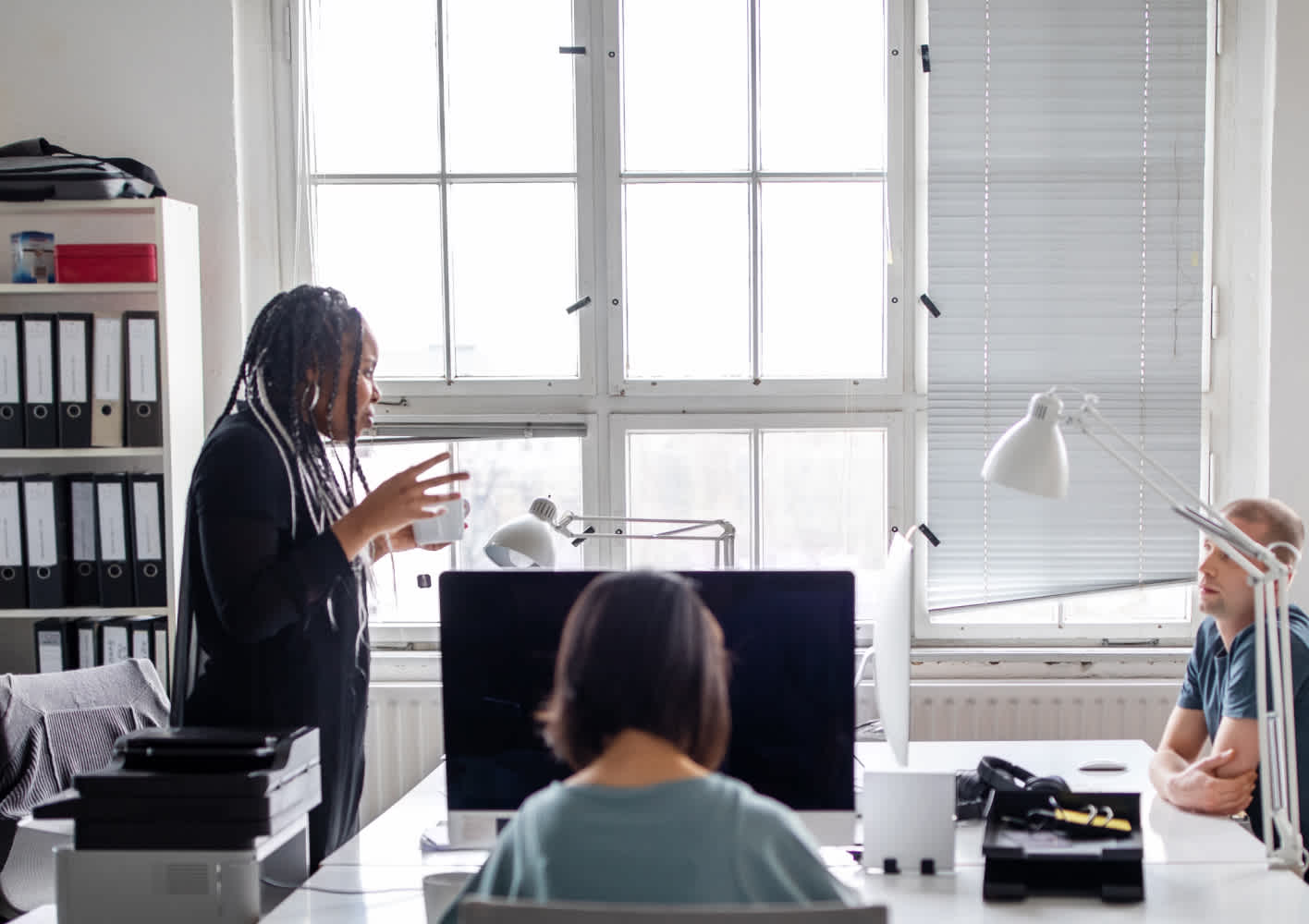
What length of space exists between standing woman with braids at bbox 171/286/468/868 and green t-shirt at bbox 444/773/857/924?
788 millimetres

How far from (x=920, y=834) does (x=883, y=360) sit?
1639mm

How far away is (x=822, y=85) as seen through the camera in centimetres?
314

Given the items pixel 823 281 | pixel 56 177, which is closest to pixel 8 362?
pixel 56 177

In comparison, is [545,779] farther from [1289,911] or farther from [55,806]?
[1289,911]

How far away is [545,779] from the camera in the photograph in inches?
67.8

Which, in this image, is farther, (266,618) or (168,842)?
(266,618)

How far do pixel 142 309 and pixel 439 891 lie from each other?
6.65ft

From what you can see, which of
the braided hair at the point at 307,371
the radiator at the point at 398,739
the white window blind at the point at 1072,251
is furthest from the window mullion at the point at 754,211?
the braided hair at the point at 307,371

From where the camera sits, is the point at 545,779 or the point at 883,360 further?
the point at 883,360

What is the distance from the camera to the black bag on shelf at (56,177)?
109 inches

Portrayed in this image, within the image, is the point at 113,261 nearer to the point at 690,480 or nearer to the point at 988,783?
the point at 690,480

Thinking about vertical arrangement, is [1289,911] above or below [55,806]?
below

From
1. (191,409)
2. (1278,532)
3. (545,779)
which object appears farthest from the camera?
(191,409)

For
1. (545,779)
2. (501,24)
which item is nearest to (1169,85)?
(501,24)
